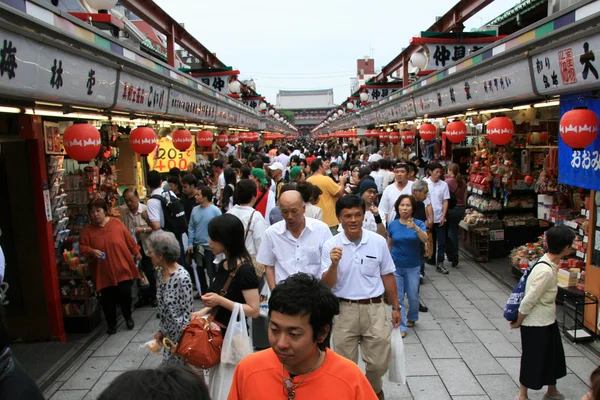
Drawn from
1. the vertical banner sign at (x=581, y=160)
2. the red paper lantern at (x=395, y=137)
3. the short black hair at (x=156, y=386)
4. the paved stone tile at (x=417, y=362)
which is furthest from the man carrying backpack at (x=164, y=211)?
the red paper lantern at (x=395, y=137)

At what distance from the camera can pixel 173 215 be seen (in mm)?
7207

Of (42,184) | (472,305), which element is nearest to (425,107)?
(472,305)

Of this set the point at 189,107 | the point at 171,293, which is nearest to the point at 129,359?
the point at 171,293

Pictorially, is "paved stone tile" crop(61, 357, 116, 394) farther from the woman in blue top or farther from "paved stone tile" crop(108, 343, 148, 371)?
the woman in blue top

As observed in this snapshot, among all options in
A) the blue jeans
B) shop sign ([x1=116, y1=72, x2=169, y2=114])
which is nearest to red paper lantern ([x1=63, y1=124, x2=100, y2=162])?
shop sign ([x1=116, y1=72, x2=169, y2=114])

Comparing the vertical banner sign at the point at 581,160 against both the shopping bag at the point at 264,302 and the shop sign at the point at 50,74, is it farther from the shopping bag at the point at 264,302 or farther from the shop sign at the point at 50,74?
the shop sign at the point at 50,74

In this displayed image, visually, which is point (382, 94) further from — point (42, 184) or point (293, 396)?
point (293, 396)

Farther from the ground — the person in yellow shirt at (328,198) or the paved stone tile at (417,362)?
the person in yellow shirt at (328,198)

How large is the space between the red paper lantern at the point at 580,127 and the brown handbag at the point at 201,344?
3.97 metres

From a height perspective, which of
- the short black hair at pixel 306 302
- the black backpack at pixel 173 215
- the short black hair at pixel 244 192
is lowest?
the black backpack at pixel 173 215

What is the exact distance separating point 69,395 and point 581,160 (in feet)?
20.5

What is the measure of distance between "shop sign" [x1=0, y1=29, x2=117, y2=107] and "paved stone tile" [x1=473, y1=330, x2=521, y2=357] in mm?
5252

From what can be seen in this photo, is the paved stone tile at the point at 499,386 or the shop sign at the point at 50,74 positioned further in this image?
the paved stone tile at the point at 499,386

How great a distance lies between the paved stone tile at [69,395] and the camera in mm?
5020
